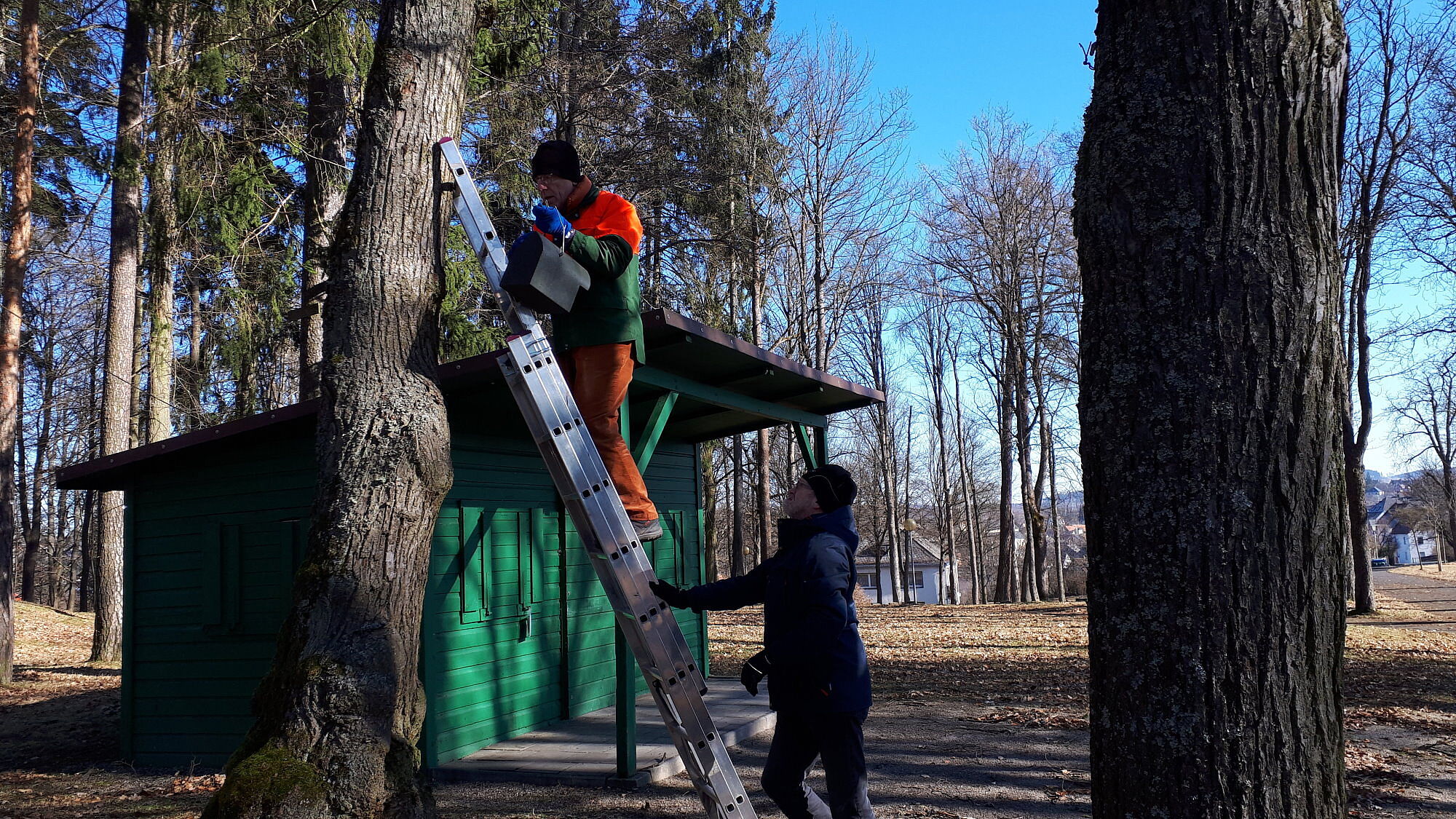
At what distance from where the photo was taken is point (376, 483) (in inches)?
168

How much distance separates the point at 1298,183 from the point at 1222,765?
149cm

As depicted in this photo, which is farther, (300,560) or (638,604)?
(300,560)

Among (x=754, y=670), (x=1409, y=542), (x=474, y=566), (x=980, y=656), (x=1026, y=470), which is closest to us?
(x=754, y=670)

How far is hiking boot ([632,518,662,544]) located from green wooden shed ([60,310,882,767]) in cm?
259

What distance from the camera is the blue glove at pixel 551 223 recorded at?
4203 millimetres

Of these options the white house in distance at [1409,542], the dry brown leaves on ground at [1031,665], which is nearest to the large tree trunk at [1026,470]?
the dry brown leaves on ground at [1031,665]

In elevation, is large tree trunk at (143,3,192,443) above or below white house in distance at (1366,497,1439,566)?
above

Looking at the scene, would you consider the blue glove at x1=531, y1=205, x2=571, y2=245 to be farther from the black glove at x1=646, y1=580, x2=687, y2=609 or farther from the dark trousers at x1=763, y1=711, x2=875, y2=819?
the dark trousers at x1=763, y1=711, x2=875, y2=819

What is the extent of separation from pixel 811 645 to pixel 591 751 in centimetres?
444

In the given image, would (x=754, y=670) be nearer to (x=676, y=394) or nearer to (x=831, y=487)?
(x=831, y=487)

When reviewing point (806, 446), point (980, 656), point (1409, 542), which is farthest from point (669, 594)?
point (1409, 542)

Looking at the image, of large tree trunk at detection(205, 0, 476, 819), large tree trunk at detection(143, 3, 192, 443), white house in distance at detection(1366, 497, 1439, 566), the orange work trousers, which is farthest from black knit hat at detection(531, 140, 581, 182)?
white house in distance at detection(1366, 497, 1439, 566)

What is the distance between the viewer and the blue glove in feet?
13.8

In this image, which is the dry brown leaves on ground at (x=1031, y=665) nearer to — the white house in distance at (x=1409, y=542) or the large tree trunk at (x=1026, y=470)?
the large tree trunk at (x=1026, y=470)
